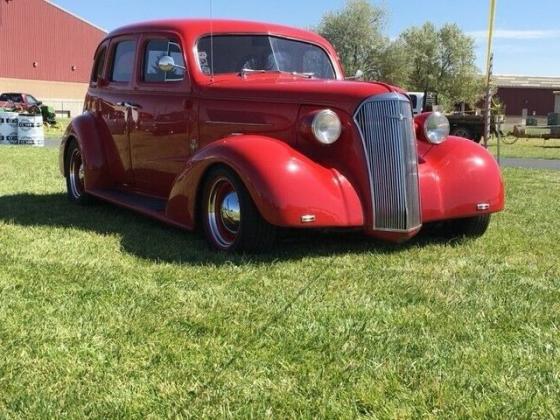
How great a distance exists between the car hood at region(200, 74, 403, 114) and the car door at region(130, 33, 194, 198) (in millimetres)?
360

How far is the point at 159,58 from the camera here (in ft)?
19.7

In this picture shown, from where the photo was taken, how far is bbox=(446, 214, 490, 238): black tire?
536cm

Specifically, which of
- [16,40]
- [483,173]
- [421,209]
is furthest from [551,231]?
[16,40]

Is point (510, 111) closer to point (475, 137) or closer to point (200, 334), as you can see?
point (475, 137)

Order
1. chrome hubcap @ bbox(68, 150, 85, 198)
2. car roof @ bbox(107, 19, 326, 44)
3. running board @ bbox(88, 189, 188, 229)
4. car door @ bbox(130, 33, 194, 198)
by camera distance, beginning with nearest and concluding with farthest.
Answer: running board @ bbox(88, 189, 188, 229), car door @ bbox(130, 33, 194, 198), car roof @ bbox(107, 19, 326, 44), chrome hubcap @ bbox(68, 150, 85, 198)

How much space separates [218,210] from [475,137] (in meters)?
23.4

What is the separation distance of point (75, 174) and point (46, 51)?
44195 mm

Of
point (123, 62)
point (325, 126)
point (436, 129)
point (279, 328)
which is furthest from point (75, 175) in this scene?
point (279, 328)

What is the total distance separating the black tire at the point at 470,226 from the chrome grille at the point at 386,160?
1.00 m

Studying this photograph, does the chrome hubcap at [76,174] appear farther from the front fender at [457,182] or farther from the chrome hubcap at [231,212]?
the front fender at [457,182]

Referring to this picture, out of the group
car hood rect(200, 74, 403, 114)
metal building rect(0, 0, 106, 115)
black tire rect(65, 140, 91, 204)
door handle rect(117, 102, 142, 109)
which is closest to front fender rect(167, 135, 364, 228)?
car hood rect(200, 74, 403, 114)

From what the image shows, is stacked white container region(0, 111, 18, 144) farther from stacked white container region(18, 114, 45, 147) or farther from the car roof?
the car roof

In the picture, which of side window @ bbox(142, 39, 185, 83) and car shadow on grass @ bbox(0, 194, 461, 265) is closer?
car shadow on grass @ bbox(0, 194, 461, 265)

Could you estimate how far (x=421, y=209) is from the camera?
477cm
